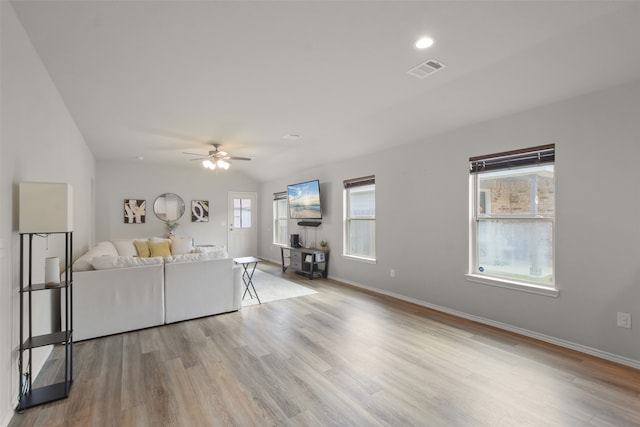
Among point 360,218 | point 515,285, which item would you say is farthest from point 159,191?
point 515,285

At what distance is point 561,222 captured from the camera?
298 centimetres

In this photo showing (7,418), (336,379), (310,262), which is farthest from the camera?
(310,262)

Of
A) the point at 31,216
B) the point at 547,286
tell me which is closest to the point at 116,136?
the point at 31,216

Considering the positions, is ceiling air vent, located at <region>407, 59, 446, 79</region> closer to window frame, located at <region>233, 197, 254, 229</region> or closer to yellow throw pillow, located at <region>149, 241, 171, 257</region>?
yellow throw pillow, located at <region>149, 241, 171, 257</region>

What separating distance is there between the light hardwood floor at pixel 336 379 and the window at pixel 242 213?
16.9 ft

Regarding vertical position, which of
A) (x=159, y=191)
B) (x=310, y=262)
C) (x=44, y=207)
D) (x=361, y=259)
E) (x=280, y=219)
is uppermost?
(x=159, y=191)

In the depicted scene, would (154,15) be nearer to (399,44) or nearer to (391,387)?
(399,44)

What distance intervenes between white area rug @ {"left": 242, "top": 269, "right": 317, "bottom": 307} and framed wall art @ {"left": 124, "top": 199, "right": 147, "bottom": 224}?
10.8 ft

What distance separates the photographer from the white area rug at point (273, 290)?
15.4 feet

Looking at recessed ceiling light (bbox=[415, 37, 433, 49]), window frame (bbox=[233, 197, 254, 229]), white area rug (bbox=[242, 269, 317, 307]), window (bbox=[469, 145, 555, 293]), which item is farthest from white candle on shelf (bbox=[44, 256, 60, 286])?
window frame (bbox=[233, 197, 254, 229])

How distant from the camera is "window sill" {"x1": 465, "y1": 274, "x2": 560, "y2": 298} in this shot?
9.98 feet

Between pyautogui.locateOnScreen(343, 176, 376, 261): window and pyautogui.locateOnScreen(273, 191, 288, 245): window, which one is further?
pyautogui.locateOnScreen(273, 191, 288, 245): window

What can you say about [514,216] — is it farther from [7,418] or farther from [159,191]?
[159,191]

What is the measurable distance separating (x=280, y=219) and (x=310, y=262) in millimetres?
2432
